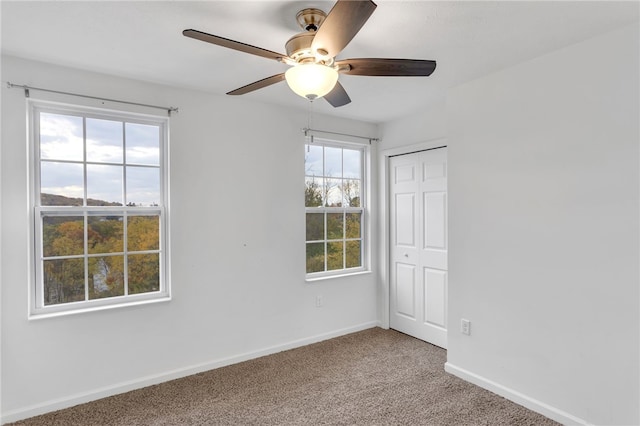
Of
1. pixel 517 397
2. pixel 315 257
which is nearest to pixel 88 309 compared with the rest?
pixel 315 257

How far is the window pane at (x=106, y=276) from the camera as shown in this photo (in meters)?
2.63

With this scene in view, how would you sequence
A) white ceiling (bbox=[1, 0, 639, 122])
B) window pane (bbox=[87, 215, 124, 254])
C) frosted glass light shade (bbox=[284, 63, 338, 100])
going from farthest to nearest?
window pane (bbox=[87, 215, 124, 254]), white ceiling (bbox=[1, 0, 639, 122]), frosted glass light shade (bbox=[284, 63, 338, 100])

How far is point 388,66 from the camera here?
5.70 ft

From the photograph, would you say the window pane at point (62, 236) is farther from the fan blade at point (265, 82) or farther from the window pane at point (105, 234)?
the fan blade at point (265, 82)

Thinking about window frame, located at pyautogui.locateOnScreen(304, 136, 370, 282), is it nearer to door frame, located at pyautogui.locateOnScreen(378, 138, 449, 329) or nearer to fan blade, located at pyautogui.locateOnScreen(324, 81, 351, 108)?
door frame, located at pyautogui.locateOnScreen(378, 138, 449, 329)

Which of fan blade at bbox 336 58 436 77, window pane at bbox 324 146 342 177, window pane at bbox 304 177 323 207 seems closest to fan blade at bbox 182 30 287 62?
fan blade at bbox 336 58 436 77

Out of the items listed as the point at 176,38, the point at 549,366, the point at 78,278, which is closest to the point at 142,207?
the point at 78,278

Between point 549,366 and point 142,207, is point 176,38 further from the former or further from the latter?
point 549,366

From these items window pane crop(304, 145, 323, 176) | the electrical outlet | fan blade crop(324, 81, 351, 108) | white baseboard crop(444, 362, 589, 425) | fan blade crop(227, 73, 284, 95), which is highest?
fan blade crop(227, 73, 284, 95)

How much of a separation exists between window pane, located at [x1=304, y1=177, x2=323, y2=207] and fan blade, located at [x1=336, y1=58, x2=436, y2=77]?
1.93 m

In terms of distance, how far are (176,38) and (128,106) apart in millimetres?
890

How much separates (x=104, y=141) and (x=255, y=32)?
1.52 m

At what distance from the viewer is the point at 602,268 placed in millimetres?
2084

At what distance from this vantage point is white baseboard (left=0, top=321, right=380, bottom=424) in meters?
2.33
